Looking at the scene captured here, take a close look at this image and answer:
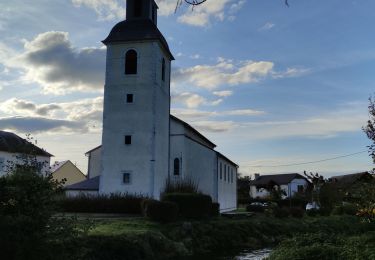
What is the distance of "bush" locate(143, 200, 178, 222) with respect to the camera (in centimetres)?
2523

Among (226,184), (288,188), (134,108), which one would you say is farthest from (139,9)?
(288,188)

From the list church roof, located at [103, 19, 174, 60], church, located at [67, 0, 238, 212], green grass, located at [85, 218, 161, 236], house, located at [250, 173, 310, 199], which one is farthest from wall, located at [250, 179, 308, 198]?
green grass, located at [85, 218, 161, 236]

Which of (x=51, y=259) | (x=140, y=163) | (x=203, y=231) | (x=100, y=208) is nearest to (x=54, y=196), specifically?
(x=51, y=259)

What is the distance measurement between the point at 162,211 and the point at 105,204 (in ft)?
20.0

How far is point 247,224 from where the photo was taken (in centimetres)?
2891

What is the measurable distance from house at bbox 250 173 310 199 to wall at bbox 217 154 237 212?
32655 mm

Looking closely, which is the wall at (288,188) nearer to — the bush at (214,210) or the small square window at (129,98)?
the bush at (214,210)

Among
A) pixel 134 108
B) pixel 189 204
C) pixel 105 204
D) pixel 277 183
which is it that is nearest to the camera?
pixel 189 204

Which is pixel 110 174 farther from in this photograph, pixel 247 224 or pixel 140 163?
pixel 247 224

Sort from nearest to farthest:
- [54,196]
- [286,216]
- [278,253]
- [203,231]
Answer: [54,196], [278,253], [203,231], [286,216]

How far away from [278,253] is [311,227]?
54.4 feet

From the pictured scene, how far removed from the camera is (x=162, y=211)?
25.3 metres

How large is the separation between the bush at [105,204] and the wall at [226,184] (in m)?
13.6

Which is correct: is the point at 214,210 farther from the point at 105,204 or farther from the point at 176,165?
the point at 176,165
